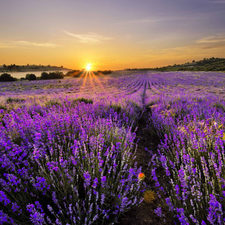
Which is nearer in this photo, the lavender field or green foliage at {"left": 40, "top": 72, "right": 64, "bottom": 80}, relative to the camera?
the lavender field

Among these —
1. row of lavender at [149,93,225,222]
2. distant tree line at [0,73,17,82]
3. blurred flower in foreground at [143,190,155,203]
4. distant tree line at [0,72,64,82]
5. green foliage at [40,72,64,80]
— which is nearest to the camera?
row of lavender at [149,93,225,222]

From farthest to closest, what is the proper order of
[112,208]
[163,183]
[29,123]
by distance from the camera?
[29,123]
[163,183]
[112,208]

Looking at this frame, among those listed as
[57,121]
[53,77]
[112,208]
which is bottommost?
[112,208]

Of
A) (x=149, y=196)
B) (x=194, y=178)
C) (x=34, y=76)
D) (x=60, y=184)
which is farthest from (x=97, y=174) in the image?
(x=34, y=76)

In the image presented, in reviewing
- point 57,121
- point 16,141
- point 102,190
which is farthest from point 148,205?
point 16,141

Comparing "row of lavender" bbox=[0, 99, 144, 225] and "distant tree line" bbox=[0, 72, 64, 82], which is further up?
"distant tree line" bbox=[0, 72, 64, 82]

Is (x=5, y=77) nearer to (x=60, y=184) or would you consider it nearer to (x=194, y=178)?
(x=60, y=184)

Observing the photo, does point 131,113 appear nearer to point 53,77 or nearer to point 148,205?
point 148,205

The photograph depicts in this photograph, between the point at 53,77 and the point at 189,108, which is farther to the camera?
the point at 53,77

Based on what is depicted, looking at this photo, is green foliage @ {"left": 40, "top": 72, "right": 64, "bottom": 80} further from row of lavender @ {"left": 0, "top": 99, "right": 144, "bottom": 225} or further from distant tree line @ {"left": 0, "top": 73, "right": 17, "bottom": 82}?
row of lavender @ {"left": 0, "top": 99, "right": 144, "bottom": 225}

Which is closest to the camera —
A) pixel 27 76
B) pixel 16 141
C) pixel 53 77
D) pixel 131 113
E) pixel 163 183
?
pixel 163 183

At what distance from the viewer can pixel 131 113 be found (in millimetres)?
5066

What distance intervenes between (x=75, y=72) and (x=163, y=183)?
6090cm

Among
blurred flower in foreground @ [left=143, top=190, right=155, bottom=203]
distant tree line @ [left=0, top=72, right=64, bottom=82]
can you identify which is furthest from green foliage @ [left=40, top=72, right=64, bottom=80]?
blurred flower in foreground @ [left=143, top=190, right=155, bottom=203]
